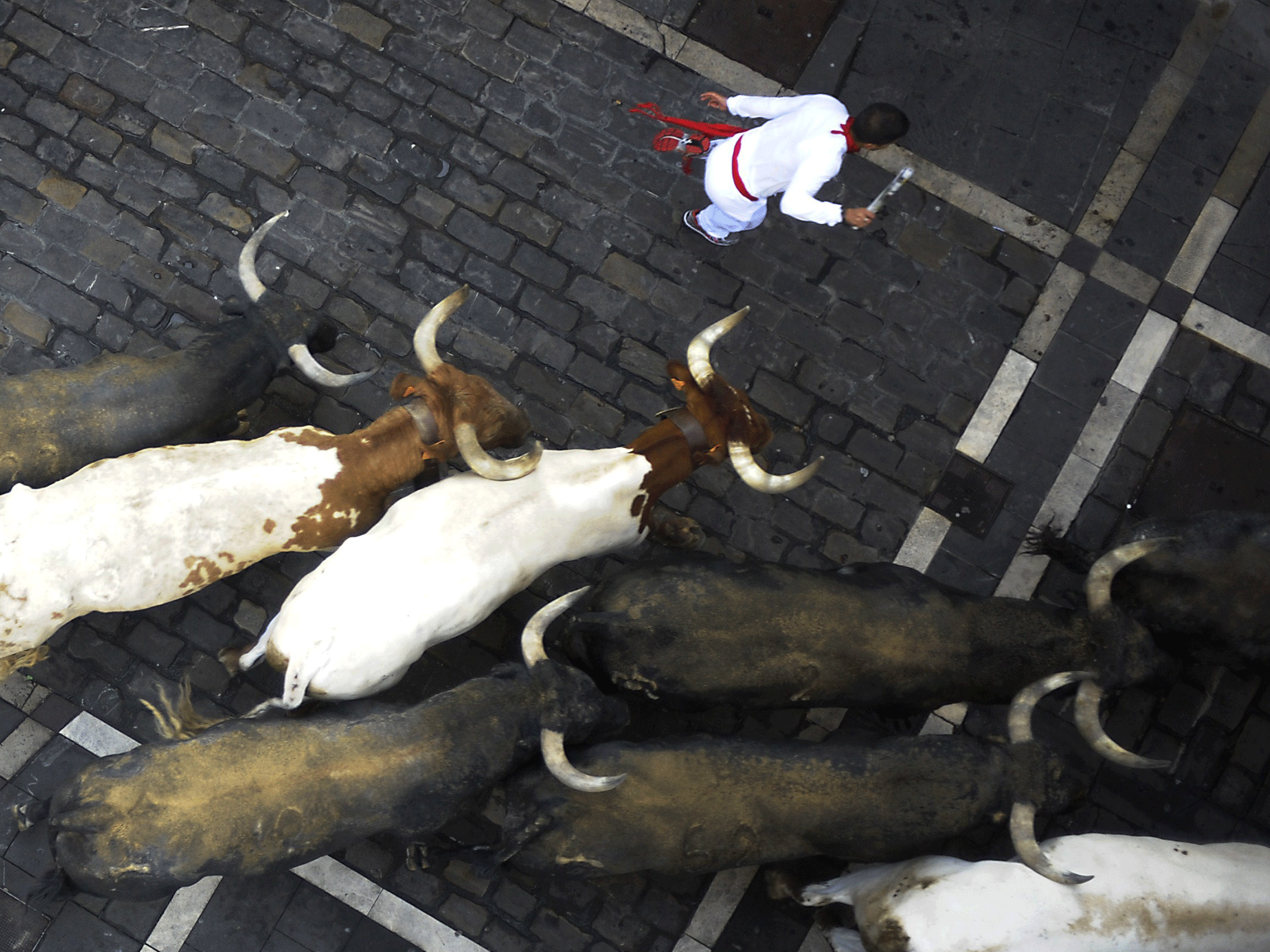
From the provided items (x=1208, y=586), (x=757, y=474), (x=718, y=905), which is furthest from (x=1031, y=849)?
(x=757, y=474)

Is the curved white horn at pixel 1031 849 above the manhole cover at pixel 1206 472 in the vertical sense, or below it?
below

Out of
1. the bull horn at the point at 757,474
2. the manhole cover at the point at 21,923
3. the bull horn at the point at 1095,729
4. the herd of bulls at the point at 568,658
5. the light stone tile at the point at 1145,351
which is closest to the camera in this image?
the herd of bulls at the point at 568,658

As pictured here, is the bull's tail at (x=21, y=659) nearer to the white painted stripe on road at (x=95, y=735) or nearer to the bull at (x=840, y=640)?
the white painted stripe on road at (x=95, y=735)

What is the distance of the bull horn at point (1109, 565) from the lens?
19.1ft

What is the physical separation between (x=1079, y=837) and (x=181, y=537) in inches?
234

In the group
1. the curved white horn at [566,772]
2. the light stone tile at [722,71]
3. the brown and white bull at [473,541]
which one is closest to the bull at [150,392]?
the brown and white bull at [473,541]

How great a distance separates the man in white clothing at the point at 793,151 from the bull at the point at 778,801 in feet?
11.6

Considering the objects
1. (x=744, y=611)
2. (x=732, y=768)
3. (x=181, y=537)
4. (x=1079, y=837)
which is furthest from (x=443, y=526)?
(x=1079, y=837)

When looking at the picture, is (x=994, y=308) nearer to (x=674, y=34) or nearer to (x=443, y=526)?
(x=674, y=34)

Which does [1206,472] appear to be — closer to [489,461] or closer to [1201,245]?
[1201,245]

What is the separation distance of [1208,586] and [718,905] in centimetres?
414

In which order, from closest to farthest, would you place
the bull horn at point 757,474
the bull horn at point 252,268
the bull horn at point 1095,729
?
the bull horn at point 1095,729, the bull horn at point 757,474, the bull horn at point 252,268

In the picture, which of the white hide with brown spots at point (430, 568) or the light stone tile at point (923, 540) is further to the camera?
the light stone tile at point (923, 540)

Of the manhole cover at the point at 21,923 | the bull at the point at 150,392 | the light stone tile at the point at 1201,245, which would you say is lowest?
the manhole cover at the point at 21,923
